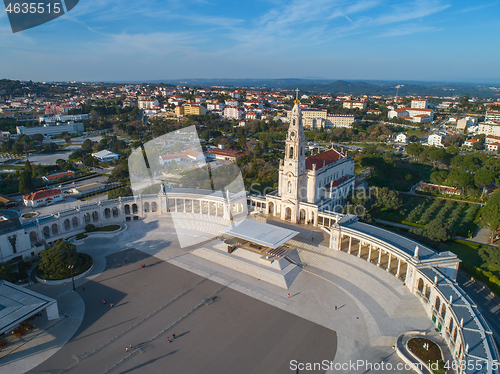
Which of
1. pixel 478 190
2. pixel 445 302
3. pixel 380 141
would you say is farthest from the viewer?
pixel 380 141

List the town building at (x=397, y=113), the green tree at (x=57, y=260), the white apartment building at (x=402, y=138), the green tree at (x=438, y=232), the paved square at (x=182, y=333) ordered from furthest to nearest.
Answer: the town building at (x=397, y=113)
the white apartment building at (x=402, y=138)
the green tree at (x=438, y=232)
the green tree at (x=57, y=260)
the paved square at (x=182, y=333)

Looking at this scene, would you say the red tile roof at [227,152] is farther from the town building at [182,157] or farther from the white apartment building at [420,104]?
the white apartment building at [420,104]

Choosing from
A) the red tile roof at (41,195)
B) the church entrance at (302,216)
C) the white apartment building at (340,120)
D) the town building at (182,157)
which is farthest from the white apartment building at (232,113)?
the church entrance at (302,216)

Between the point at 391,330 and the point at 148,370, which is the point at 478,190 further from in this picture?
the point at 148,370

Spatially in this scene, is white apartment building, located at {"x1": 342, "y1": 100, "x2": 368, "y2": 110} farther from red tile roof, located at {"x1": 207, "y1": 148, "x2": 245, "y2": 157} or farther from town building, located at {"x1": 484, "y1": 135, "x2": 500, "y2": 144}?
red tile roof, located at {"x1": 207, "y1": 148, "x2": 245, "y2": 157}

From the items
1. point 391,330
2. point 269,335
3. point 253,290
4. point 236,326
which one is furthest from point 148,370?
point 391,330

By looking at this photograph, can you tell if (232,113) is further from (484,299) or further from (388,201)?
(484,299)

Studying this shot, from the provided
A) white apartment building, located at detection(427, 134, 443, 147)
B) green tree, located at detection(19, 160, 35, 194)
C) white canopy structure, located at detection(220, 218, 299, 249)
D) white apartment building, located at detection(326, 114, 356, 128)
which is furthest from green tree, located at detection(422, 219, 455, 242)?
white apartment building, located at detection(326, 114, 356, 128)
